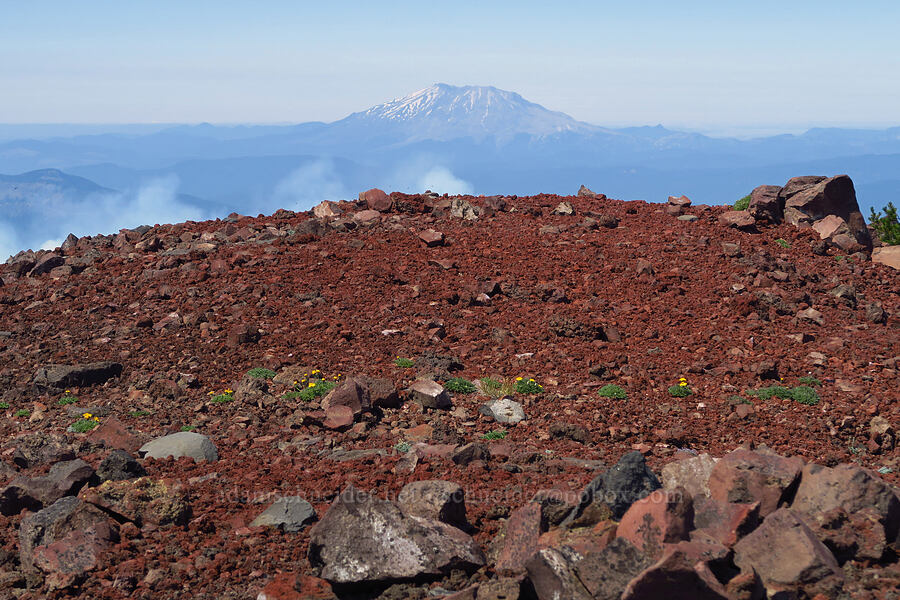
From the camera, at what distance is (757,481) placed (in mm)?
6844

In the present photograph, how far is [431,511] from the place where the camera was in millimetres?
7195

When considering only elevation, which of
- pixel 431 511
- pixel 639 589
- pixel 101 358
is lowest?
pixel 101 358

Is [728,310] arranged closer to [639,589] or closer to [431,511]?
[431,511]

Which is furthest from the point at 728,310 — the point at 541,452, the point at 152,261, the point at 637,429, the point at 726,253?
the point at 152,261

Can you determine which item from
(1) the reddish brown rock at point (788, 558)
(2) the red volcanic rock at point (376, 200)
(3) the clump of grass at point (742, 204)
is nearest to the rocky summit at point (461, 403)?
(1) the reddish brown rock at point (788, 558)

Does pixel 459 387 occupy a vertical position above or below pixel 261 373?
above

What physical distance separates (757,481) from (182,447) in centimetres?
678

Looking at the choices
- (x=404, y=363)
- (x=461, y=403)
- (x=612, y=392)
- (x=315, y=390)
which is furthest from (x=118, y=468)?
(x=612, y=392)

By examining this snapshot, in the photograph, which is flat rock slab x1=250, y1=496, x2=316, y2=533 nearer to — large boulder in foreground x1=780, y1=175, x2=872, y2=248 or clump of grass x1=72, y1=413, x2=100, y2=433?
clump of grass x1=72, y1=413, x2=100, y2=433

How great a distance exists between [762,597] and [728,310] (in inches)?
421

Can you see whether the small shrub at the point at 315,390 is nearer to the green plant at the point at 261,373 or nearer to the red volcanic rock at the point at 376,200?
the green plant at the point at 261,373

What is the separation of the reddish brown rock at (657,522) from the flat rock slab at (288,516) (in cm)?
313

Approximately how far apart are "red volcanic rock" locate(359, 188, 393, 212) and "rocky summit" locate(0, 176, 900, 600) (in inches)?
6.1

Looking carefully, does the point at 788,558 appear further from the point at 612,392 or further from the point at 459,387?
the point at 459,387
